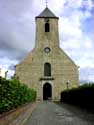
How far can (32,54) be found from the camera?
6056 cm

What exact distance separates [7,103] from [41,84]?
4476 cm

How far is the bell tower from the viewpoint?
6156 cm

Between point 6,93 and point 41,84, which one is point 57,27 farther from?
point 6,93

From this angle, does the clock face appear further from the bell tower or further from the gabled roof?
the gabled roof

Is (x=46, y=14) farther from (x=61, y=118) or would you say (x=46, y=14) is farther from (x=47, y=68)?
(x=61, y=118)

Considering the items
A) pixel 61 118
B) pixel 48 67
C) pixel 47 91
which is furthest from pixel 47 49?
pixel 61 118

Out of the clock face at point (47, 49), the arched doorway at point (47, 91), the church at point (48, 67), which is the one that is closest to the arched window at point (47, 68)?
the church at point (48, 67)

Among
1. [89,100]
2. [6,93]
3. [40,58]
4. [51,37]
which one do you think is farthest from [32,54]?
[6,93]

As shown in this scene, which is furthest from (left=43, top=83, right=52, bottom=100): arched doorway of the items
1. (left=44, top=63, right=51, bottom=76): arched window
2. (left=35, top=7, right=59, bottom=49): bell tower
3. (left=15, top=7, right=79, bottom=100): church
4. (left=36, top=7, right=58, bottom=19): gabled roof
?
(left=36, top=7, right=58, bottom=19): gabled roof

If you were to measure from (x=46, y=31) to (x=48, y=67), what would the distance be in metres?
8.59

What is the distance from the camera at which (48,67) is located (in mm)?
60375

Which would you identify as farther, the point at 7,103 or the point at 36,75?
the point at 36,75

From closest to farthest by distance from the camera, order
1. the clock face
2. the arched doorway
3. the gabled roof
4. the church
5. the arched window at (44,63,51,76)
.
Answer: the church → the arched window at (44,63,51,76) → the clock face → the arched doorway → the gabled roof

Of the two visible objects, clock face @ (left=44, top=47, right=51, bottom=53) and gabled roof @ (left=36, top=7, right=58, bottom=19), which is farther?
gabled roof @ (left=36, top=7, right=58, bottom=19)
